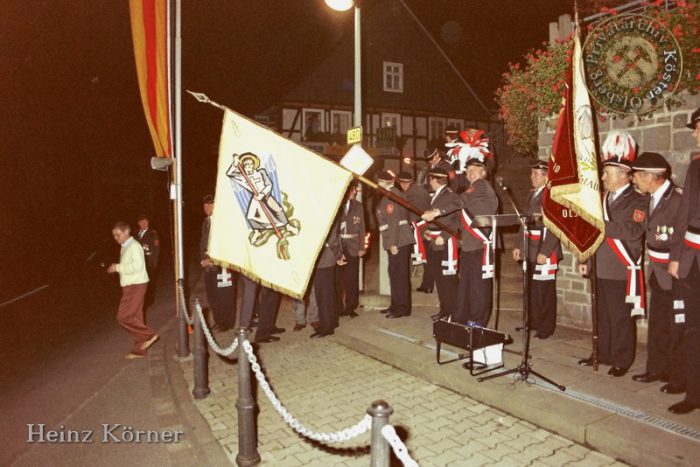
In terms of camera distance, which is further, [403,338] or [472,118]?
[472,118]

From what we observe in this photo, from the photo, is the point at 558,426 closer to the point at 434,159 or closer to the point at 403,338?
the point at 403,338

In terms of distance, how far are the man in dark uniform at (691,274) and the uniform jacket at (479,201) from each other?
219 cm

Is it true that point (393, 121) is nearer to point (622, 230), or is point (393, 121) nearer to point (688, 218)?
point (622, 230)

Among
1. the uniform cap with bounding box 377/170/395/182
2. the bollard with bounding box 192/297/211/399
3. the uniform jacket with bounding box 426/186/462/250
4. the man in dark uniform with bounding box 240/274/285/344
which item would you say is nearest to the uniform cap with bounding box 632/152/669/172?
the uniform jacket with bounding box 426/186/462/250

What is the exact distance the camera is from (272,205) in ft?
16.5

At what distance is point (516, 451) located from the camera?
13.6 ft

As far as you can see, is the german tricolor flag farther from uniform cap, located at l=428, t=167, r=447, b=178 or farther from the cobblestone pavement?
uniform cap, located at l=428, t=167, r=447, b=178

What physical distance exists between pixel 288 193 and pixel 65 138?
113ft

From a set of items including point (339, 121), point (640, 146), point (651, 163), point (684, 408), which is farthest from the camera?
point (339, 121)

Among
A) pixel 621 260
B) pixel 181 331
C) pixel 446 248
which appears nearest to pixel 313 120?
pixel 446 248

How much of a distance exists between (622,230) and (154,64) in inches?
273

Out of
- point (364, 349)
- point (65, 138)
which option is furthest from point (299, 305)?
point (65, 138)

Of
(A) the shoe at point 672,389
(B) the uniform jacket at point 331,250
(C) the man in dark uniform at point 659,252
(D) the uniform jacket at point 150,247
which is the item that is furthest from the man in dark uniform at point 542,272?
(D) the uniform jacket at point 150,247

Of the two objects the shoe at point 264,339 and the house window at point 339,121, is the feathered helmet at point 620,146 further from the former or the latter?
the house window at point 339,121
